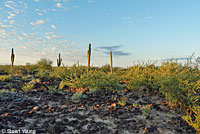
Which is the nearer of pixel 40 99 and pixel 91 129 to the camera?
pixel 91 129

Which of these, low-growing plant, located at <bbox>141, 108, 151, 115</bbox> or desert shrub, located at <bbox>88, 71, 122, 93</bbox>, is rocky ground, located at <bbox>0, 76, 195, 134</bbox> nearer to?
low-growing plant, located at <bbox>141, 108, 151, 115</bbox>

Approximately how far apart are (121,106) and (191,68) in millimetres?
4981

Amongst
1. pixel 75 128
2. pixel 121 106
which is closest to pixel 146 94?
pixel 121 106

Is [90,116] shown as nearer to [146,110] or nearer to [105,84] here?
[146,110]

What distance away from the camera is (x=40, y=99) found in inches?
263

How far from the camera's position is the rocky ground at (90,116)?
4348mm

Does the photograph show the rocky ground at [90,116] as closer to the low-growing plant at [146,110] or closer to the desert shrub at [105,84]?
the low-growing plant at [146,110]

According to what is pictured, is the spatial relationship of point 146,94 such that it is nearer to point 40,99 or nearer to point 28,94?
point 40,99

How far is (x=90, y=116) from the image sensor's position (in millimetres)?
5020

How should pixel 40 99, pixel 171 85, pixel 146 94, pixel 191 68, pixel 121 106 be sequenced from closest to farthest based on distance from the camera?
pixel 121 106 < pixel 171 85 < pixel 40 99 < pixel 146 94 < pixel 191 68

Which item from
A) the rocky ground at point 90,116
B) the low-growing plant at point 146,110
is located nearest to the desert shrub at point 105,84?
the rocky ground at point 90,116

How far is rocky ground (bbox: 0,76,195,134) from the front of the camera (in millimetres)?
4348

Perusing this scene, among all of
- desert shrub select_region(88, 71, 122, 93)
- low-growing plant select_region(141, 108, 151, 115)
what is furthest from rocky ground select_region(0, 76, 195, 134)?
desert shrub select_region(88, 71, 122, 93)

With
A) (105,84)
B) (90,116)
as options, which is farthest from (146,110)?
(105,84)
